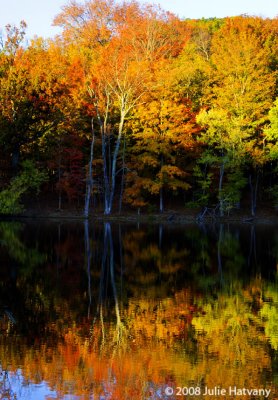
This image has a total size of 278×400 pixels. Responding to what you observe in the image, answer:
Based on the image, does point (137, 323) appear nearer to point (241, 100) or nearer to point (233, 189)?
point (233, 189)

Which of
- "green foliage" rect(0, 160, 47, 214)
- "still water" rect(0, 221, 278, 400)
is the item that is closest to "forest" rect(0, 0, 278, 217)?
"green foliage" rect(0, 160, 47, 214)

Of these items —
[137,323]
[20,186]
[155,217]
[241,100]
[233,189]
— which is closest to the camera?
[137,323]

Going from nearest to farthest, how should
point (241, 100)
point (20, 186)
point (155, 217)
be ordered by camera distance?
point (20, 186), point (241, 100), point (155, 217)

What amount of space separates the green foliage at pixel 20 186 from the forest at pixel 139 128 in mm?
91

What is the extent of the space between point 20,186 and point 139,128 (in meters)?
10.8

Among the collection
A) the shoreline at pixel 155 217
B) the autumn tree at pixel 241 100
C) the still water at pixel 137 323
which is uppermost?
the autumn tree at pixel 241 100

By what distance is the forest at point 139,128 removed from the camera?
5547cm

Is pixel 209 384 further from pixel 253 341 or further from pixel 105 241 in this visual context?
pixel 105 241

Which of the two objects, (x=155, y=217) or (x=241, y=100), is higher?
(x=241, y=100)

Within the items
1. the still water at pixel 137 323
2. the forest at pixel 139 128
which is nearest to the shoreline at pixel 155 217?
the forest at pixel 139 128

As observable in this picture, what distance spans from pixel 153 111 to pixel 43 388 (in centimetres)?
4635

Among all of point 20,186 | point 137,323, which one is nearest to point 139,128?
point 20,186

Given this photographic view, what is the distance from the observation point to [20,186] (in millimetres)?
55406

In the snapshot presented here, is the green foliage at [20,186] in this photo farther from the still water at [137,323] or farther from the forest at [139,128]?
the still water at [137,323]
